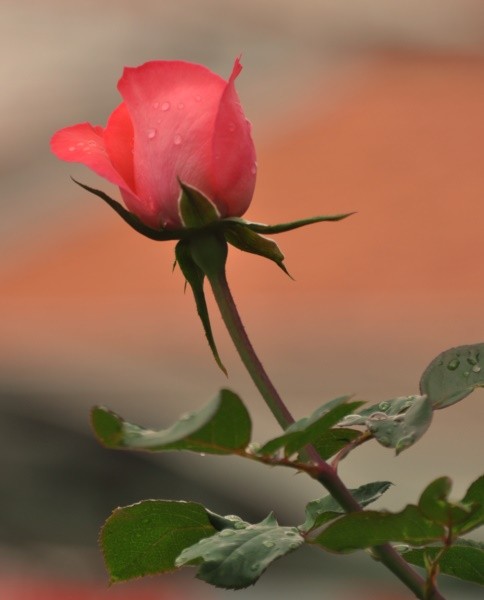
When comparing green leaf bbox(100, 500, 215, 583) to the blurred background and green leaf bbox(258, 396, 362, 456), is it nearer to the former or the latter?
green leaf bbox(258, 396, 362, 456)

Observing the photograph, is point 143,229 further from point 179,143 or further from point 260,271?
point 260,271

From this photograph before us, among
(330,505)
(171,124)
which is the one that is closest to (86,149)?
(171,124)

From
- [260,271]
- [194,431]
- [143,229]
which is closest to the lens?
[194,431]

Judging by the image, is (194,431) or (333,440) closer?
(194,431)

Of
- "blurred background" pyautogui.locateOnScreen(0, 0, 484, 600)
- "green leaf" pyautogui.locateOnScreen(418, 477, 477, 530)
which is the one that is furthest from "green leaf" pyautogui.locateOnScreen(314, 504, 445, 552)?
"blurred background" pyautogui.locateOnScreen(0, 0, 484, 600)

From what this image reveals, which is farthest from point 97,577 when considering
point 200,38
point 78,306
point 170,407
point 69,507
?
point 200,38

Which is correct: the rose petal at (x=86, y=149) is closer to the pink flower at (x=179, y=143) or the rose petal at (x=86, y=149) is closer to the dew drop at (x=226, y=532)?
the pink flower at (x=179, y=143)

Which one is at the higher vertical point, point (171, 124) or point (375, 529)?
point (171, 124)
